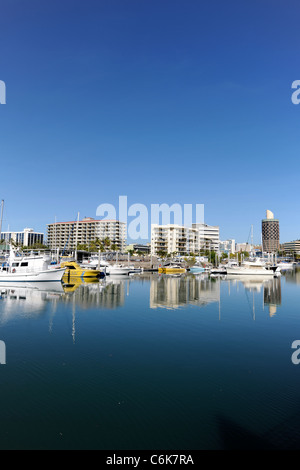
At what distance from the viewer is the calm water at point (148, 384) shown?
7703 mm

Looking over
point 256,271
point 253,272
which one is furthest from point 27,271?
point 256,271

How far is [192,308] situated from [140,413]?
2048 centimetres

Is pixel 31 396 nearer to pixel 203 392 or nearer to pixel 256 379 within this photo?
pixel 203 392

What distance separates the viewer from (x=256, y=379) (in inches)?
451

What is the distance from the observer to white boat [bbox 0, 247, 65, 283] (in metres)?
46.0

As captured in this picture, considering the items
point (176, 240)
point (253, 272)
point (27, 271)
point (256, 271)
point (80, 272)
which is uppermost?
point (176, 240)

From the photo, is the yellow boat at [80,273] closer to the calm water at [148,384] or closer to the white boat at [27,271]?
the white boat at [27,271]

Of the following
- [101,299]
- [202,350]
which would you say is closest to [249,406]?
[202,350]

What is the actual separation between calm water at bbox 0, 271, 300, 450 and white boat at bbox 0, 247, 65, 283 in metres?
25.9

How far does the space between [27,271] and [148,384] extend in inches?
1600

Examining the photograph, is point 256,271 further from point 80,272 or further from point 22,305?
point 22,305

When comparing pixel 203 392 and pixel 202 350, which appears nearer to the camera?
pixel 203 392

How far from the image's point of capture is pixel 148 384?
10.9 m

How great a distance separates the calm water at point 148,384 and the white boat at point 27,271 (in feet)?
85.0
